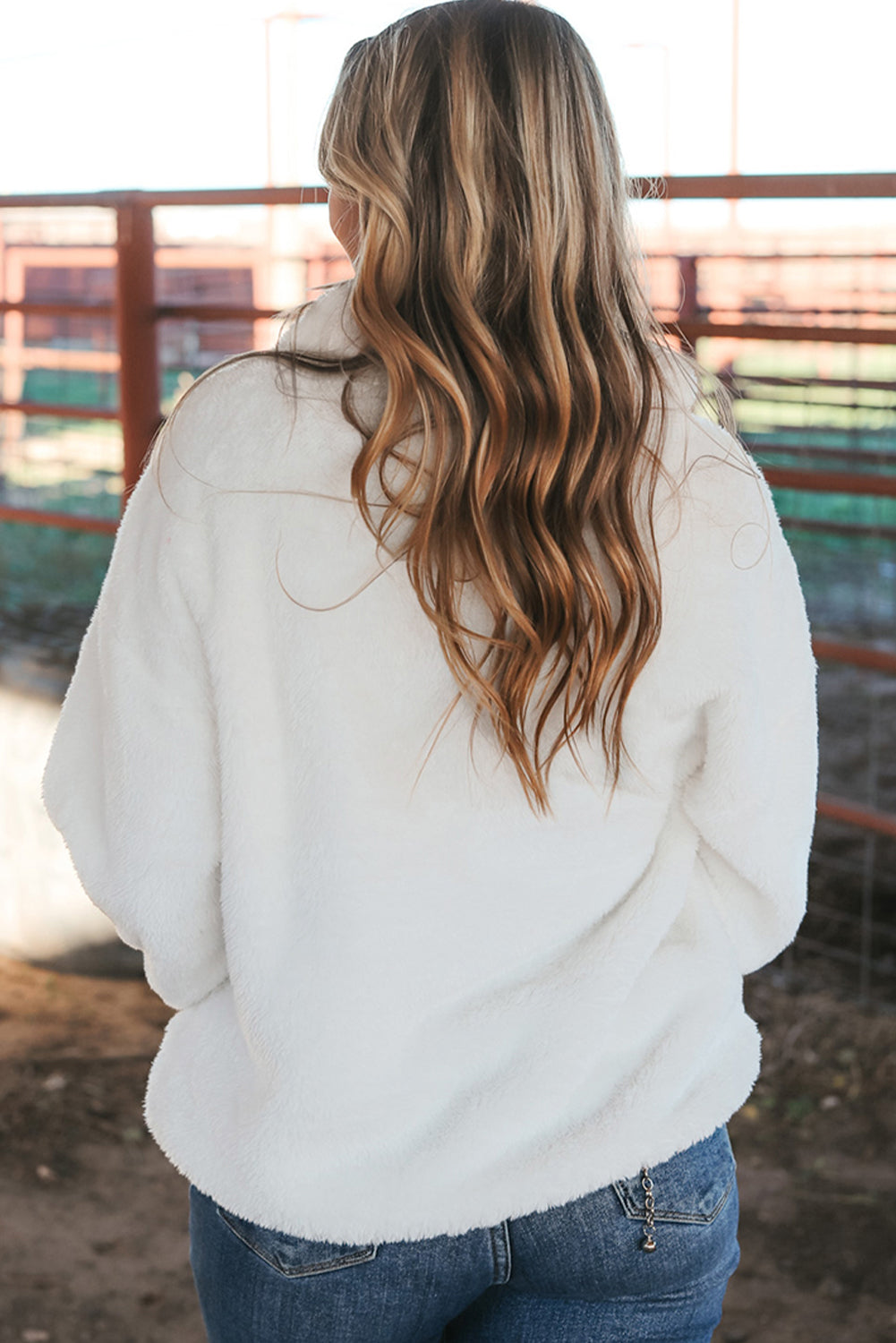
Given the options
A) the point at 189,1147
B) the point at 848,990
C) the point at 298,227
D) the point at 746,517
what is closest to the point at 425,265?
the point at 746,517

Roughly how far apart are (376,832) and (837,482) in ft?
6.74

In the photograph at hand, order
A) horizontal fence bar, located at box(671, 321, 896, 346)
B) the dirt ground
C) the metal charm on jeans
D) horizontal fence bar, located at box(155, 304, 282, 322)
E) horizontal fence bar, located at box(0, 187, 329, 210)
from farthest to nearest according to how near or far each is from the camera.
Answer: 1. horizontal fence bar, located at box(155, 304, 282, 322)
2. horizontal fence bar, located at box(0, 187, 329, 210)
3. horizontal fence bar, located at box(671, 321, 896, 346)
4. the dirt ground
5. the metal charm on jeans

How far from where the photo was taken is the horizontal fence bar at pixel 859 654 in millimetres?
2734

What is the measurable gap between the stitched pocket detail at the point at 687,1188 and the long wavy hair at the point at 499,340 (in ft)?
1.19

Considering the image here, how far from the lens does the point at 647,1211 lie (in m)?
1.07

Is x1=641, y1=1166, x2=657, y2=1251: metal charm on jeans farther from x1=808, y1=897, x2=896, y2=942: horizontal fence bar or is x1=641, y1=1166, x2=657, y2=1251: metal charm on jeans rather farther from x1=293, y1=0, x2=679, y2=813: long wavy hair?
x1=808, y1=897, x2=896, y2=942: horizontal fence bar

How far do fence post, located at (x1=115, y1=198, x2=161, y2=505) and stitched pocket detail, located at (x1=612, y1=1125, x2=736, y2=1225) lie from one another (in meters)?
2.37

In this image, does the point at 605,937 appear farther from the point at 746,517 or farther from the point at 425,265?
the point at 425,265

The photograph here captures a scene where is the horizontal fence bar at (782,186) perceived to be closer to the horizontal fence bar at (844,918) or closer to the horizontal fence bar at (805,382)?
the horizontal fence bar at (805,382)

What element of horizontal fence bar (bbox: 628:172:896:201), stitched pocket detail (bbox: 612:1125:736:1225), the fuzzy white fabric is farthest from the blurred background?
stitched pocket detail (bbox: 612:1125:736:1225)

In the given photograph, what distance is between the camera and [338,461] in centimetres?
98

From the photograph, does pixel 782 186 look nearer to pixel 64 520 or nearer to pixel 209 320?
pixel 209 320

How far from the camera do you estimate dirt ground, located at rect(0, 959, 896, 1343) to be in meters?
2.44

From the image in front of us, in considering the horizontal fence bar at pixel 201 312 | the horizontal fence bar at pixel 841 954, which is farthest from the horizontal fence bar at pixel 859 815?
the horizontal fence bar at pixel 201 312
